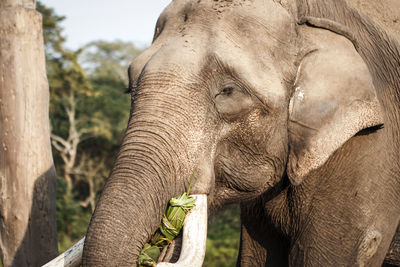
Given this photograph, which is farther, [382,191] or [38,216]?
[38,216]

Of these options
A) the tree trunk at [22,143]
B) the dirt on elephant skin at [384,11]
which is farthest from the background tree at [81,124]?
the dirt on elephant skin at [384,11]

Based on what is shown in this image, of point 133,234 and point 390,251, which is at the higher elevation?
point 133,234

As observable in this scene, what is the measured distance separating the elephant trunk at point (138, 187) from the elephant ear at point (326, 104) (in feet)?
2.01

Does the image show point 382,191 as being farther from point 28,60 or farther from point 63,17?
point 63,17

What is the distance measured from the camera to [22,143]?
162 inches

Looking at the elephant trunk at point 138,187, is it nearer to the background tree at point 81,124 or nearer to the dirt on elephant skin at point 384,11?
the dirt on elephant skin at point 384,11

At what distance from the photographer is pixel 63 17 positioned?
37.8ft

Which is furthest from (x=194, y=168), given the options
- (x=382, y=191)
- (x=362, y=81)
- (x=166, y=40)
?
(x=382, y=191)

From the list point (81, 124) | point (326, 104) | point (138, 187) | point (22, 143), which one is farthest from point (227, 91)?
point (81, 124)

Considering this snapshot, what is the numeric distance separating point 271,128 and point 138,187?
787mm

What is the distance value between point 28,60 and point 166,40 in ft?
5.69

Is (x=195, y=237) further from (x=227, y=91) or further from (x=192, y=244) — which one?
(x=227, y=91)

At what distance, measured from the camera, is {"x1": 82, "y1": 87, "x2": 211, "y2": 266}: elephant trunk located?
2.26 m

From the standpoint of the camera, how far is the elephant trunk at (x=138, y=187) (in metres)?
2.26
